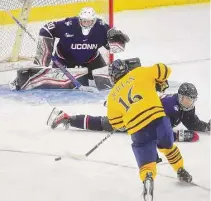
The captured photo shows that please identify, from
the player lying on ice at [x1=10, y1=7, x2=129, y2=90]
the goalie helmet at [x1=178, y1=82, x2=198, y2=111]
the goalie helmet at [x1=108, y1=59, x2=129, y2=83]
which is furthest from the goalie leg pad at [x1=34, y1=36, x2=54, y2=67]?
the goalie helmet at [x1=108, y1=59, x2=129, y2=83]

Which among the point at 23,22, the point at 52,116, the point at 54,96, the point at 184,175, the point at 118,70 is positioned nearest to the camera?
the point at 118,70

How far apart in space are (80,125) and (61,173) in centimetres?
61

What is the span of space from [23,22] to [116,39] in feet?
3.46

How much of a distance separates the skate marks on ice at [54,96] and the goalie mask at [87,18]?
17.5 inches

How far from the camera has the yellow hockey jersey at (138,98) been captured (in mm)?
2520

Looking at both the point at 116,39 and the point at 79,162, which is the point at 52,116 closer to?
the point at 79,162

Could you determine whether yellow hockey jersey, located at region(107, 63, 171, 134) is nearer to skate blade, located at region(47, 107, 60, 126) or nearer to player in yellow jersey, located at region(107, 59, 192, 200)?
player in yellow jersey, located at region(107, 59, 192, 200)

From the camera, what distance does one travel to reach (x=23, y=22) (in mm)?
5031

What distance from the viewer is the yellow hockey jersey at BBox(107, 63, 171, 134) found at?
2520 millimetres

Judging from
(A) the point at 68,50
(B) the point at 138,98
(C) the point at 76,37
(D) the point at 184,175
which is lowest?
(D) the point at 184,175

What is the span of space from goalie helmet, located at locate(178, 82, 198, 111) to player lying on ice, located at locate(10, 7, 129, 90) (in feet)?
3.82

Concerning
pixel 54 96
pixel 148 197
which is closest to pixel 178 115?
pixel 148 197

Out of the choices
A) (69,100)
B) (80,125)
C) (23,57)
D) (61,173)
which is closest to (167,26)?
(23,57)

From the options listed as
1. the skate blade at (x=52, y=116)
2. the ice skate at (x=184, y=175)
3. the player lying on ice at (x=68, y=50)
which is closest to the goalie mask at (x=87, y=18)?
the player lying on ice at (x=68, y=50)
